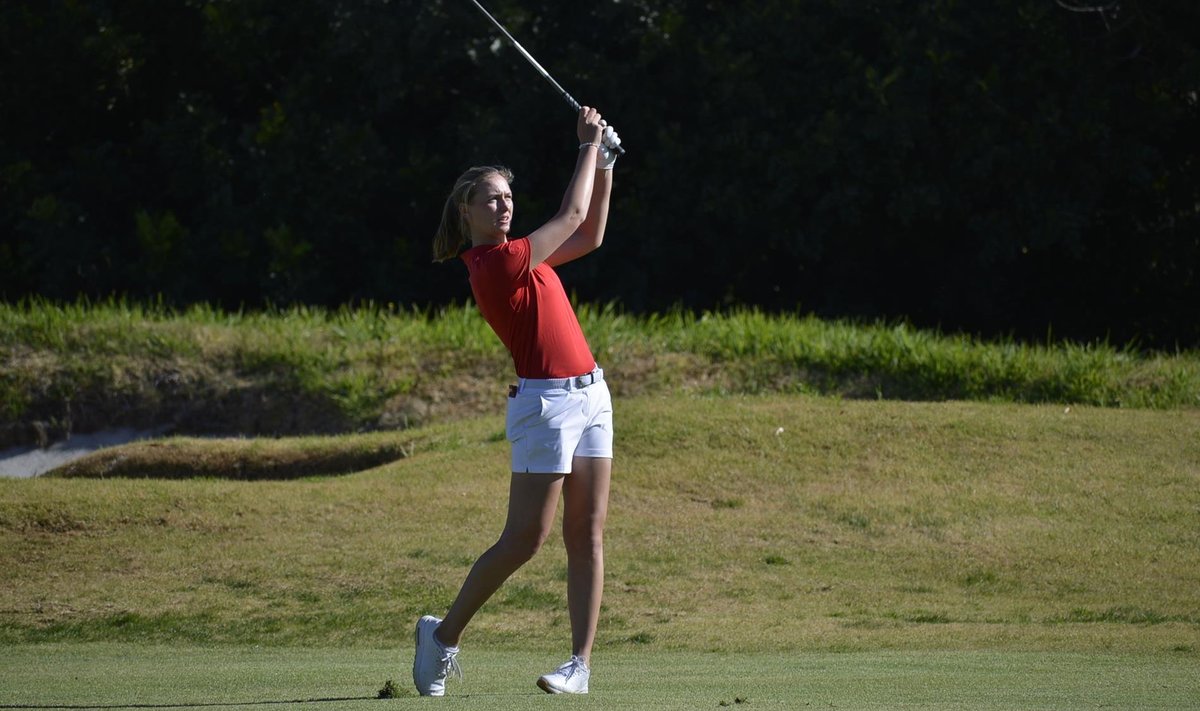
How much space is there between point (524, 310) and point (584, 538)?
74 cm

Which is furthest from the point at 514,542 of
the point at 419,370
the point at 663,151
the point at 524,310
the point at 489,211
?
the point at 663,151

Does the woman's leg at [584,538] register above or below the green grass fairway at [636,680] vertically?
above

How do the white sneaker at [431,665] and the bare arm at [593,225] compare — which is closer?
the white sneaker at [431,665]

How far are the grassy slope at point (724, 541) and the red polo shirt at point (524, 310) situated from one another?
10.3 ft

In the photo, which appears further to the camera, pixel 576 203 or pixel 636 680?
pixel 636 680

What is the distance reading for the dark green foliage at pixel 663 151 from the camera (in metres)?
17.6

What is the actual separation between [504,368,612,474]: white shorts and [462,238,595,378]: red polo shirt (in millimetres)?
48

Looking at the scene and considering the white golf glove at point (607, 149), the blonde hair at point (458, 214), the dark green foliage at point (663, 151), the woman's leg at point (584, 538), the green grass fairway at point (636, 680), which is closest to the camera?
the green grass fairway at point (636, 680)

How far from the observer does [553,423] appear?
184 inches

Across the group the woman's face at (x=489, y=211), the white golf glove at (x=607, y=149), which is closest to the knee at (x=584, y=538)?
the woman's face at (x=489, y=211)

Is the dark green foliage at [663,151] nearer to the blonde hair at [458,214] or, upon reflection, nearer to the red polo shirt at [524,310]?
the blonde hair at [458,214]

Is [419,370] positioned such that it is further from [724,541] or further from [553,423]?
[553,423]

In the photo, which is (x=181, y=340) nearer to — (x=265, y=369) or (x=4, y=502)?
(x=265, y=369)

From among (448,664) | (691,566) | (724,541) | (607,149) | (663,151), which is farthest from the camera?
(663,151)
